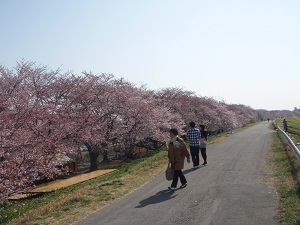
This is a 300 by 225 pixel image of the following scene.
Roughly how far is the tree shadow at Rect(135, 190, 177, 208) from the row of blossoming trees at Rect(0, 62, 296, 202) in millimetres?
5572

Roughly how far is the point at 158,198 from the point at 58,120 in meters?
12.3

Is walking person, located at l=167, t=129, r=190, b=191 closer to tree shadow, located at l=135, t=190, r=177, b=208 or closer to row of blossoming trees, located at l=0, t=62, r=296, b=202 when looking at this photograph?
tree shadow, located at l=135, t=190, r=177, b=208

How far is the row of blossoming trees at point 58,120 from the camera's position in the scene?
522 inches

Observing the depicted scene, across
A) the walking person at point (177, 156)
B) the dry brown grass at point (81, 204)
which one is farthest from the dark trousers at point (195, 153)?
the walking person at point (177, 156)

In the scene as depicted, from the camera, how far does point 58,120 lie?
19141 millimetres

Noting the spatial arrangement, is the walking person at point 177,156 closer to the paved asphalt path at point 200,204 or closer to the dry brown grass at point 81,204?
the paved asphalt path at point 200,204

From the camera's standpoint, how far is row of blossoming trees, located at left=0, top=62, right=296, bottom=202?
1325 centimetres

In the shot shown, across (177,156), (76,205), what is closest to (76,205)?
(76,205)

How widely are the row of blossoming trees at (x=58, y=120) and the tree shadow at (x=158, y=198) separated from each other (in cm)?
557

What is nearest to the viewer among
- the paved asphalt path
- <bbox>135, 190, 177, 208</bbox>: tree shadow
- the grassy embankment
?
the paved asphalt path

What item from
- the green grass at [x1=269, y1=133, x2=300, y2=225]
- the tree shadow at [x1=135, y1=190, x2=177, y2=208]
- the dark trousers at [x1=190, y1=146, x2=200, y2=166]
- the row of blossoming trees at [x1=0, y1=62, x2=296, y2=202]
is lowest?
the green grass at [x1=269, y1=133, x2=300, y2=225]

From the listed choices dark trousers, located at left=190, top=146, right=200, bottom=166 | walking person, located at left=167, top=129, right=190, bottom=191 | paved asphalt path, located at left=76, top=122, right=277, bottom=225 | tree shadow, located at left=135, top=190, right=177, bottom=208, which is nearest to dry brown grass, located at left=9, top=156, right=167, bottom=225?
paved asphalt path, located at left=76, top=122, right=277, bottom=225

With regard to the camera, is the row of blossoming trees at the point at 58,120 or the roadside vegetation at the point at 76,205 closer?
the roadside vegetation at the point at 76,205

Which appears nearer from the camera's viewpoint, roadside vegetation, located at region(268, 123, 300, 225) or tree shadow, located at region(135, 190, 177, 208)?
roadside vegetation, located at region(268, 123, 300, 225)
